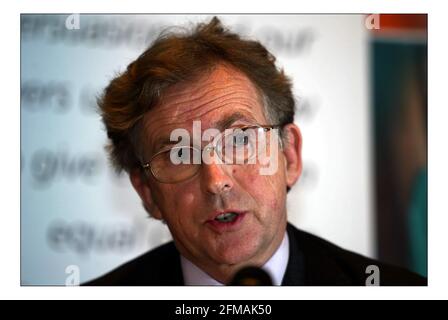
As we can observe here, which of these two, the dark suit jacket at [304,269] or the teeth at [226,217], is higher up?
the teeth at [226,217]

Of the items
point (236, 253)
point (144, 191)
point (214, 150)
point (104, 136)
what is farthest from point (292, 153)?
point (104, 136)

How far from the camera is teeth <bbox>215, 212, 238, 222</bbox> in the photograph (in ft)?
5.43

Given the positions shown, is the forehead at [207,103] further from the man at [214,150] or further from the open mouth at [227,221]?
the open mouth at [227,221]

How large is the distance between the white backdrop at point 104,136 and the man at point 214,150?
5cm

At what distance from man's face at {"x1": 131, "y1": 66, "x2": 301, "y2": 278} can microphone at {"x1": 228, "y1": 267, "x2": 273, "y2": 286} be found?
0.05 metres

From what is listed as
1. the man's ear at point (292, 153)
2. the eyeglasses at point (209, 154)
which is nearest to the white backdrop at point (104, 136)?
the man's ear at point (292, 153)

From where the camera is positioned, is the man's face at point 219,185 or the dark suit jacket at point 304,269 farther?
the dark suit jacket at point 304,269

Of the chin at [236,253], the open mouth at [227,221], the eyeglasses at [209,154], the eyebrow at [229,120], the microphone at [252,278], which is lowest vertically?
the microphone at [252,278]

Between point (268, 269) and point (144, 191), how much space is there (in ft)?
1.60

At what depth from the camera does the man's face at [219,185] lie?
164 centimetres

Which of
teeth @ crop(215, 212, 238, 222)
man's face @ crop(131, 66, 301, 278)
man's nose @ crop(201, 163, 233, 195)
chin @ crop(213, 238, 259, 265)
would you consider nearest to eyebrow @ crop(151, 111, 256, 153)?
man's face @ crop(131, 66, 301, 278)

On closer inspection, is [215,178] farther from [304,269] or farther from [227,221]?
Result: [304,269]

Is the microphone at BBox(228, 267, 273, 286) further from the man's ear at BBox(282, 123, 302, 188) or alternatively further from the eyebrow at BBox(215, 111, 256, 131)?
the eyebrow at BBox(215, 111, 256, 131)

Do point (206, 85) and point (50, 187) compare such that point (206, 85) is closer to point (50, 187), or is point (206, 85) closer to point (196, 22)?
point (196, 22)
